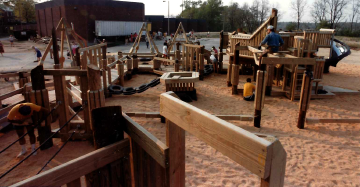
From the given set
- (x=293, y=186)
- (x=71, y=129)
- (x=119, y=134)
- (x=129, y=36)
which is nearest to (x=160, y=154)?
(x=119, y=134)

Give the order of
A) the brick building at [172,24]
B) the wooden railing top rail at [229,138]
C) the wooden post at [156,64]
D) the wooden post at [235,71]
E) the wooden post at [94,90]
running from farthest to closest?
the brick building at [172,24], the wooden post at [156,64], the wooden post at [235,71], the wooden post at [94,90], the wooden railing top rail at [229,138]

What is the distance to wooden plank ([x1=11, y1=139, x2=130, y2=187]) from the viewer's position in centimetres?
175

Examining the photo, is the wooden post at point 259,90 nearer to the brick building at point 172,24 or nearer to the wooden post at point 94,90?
the wooden post at point 94,90

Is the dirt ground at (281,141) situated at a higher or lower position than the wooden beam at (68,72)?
lower

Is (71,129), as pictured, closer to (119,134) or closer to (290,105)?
(119,134)

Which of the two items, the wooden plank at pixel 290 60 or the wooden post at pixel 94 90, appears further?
the wooden plank at pixel 290 60

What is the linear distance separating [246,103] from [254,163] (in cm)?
797

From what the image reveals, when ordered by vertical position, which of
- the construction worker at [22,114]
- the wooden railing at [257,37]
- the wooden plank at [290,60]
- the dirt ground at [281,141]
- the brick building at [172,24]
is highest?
the brick building at [172,24]

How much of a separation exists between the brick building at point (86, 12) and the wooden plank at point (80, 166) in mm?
31012

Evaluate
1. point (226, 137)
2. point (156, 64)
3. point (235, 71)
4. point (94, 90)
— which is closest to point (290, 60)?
point (235, 71)

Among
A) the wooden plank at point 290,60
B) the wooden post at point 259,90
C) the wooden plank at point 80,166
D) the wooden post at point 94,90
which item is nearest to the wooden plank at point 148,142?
the wooden plank at point 80,166

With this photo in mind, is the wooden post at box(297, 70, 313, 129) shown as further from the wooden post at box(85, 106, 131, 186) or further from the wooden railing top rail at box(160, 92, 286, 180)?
the wooden railing top rail at box(160, 92, 286, 180)

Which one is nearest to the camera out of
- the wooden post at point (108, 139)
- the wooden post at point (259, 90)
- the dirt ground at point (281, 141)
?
the wooden post at point (108, 139)

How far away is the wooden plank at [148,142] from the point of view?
1.73m
